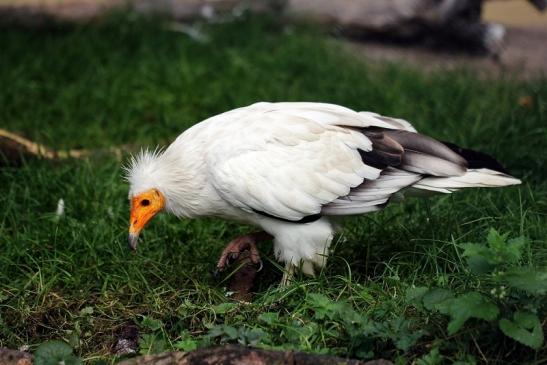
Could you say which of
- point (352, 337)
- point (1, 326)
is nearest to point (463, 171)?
point (352, 337)

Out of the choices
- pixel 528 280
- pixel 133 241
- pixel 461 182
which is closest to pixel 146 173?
pixel 133 241

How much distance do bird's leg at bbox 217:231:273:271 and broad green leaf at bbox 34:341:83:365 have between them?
979 millimetres

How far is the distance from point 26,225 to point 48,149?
3.23ft

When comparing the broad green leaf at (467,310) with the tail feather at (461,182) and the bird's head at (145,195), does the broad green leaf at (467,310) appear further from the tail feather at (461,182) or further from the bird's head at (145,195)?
the bird's head at (145,195)

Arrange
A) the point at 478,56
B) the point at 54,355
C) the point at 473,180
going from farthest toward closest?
the point at 478,56 < the point at 473,180 < the point at 54,355

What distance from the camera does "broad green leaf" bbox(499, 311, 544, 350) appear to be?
9.98ft

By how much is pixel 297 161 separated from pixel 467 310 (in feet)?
3.61

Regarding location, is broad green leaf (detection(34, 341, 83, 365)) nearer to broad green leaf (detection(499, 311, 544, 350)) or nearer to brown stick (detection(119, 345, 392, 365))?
brown stick (detection(119, 345, 392, 365))

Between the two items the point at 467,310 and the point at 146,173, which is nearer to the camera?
the point at 467,310

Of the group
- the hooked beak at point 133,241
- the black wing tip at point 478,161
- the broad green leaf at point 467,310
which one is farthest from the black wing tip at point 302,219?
the broad green leaf at point 467,310

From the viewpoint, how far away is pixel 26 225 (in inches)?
188

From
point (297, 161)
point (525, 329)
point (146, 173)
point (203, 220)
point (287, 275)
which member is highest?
point (297, 161)

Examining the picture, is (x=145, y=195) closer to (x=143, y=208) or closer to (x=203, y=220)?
(x=143, y=208)

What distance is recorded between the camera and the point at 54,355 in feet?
10.8
